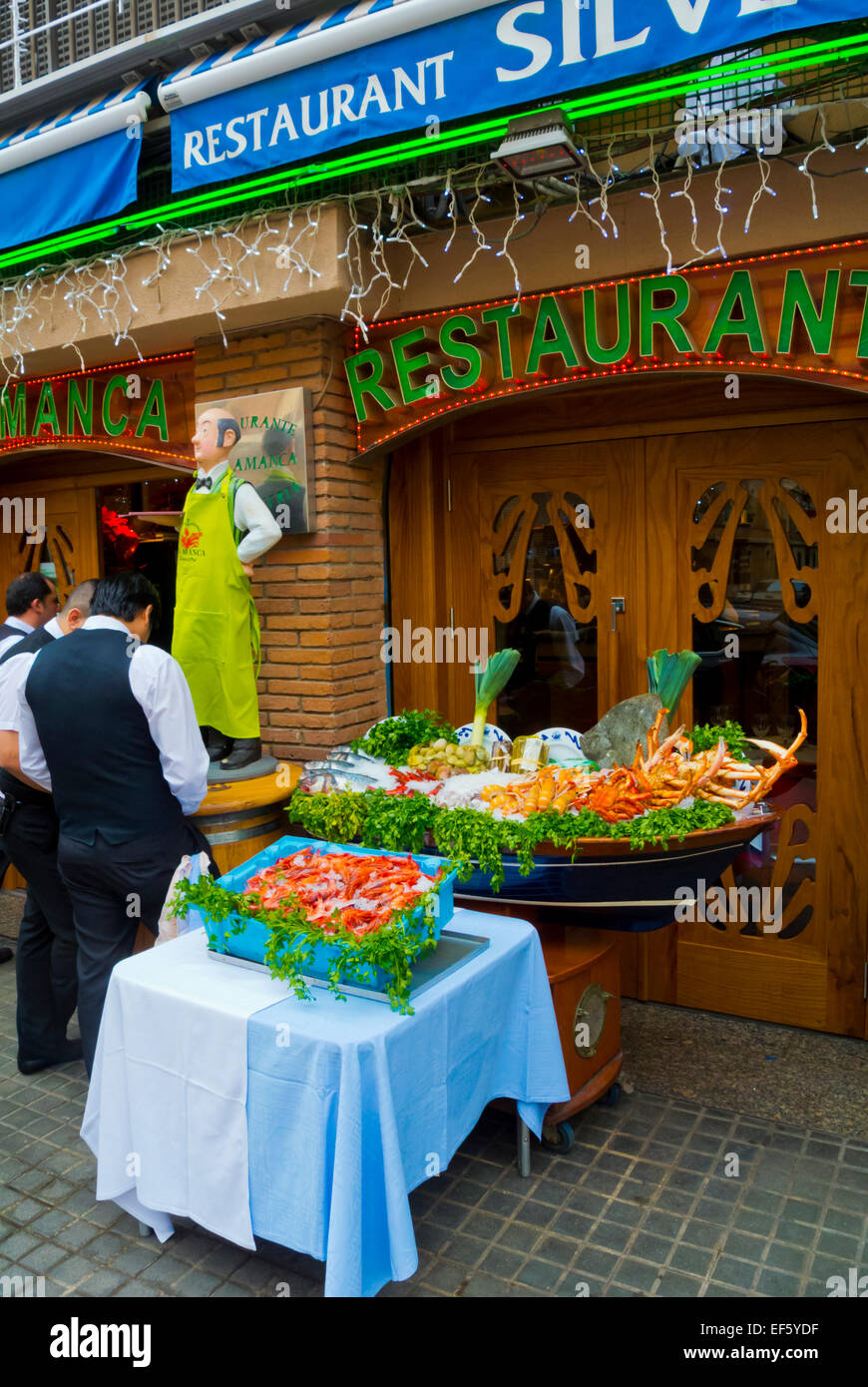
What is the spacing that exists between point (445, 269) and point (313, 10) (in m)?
1.30

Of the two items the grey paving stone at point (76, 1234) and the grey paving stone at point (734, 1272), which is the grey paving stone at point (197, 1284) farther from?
the grey paving stone at point (734, 1272)

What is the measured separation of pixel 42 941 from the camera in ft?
16.4

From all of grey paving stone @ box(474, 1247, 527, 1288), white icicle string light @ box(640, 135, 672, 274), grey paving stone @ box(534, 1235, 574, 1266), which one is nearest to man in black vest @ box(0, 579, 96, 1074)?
grey paving stone @ box(474, 1247, 527, 1288)

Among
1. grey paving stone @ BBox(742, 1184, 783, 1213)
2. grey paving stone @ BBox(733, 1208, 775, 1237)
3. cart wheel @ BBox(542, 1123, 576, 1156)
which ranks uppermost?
cart wheel @ BBox(542, 1123, 576, 1156)

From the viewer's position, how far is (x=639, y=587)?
17.7ft

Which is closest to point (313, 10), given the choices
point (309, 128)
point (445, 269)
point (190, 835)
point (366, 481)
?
point (309, 128)

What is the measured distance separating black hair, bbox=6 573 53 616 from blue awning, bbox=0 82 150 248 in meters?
1.83

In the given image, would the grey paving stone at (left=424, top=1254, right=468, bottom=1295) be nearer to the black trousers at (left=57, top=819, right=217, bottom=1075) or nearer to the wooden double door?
the black trousers at (left=57, top=819, right=217, bottom=1075)

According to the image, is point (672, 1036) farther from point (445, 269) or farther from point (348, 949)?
point (445, 269)

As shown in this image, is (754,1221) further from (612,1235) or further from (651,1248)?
(612,1235)

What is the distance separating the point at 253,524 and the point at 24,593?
4.52 feet

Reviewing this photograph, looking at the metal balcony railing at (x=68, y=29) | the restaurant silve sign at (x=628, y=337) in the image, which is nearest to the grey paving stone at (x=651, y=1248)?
the restaurant silve sign at (x=628, y=337)

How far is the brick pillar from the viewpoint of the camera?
17.9ft

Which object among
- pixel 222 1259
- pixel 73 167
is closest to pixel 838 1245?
pixel 222 1259
